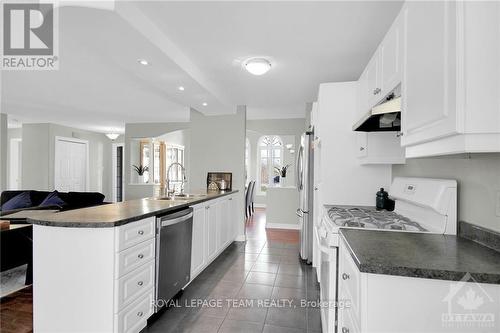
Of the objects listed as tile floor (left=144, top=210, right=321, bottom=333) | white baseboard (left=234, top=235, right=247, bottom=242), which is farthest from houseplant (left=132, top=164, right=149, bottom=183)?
tile floor (left=144, top=210, right=321, bottom=333)

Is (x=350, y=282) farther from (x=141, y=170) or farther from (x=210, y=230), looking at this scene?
(x=141, y=170)

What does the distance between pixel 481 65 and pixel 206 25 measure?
1856 millimetres

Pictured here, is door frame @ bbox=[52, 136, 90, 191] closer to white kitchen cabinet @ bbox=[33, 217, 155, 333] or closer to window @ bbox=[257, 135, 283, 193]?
window @ bbox=[257, 135, 283, 193]

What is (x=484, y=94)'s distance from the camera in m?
0.92

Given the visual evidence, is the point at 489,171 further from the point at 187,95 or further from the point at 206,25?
the point at 187,95

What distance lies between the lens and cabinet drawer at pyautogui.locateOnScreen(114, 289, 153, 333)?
1694mm

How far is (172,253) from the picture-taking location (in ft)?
7.58

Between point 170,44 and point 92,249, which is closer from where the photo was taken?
point 92,249

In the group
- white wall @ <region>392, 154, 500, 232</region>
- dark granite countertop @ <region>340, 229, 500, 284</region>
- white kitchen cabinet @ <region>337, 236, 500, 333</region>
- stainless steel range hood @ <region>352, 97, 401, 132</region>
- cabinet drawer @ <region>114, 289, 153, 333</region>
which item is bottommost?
cabinet drawer @ <region>114, 289, 153, 333</region>

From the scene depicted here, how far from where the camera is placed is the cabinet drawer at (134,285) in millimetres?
1681

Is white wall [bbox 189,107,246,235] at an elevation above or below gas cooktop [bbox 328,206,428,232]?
above

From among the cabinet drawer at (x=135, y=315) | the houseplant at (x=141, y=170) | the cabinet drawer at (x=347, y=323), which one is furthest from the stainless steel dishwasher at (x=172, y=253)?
the houseplant at (x=141, y=170)

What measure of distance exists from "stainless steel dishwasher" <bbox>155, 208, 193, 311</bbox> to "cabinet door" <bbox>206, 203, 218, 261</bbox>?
557 mm

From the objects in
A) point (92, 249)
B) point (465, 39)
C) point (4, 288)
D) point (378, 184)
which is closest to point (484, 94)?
point (465, 39)
